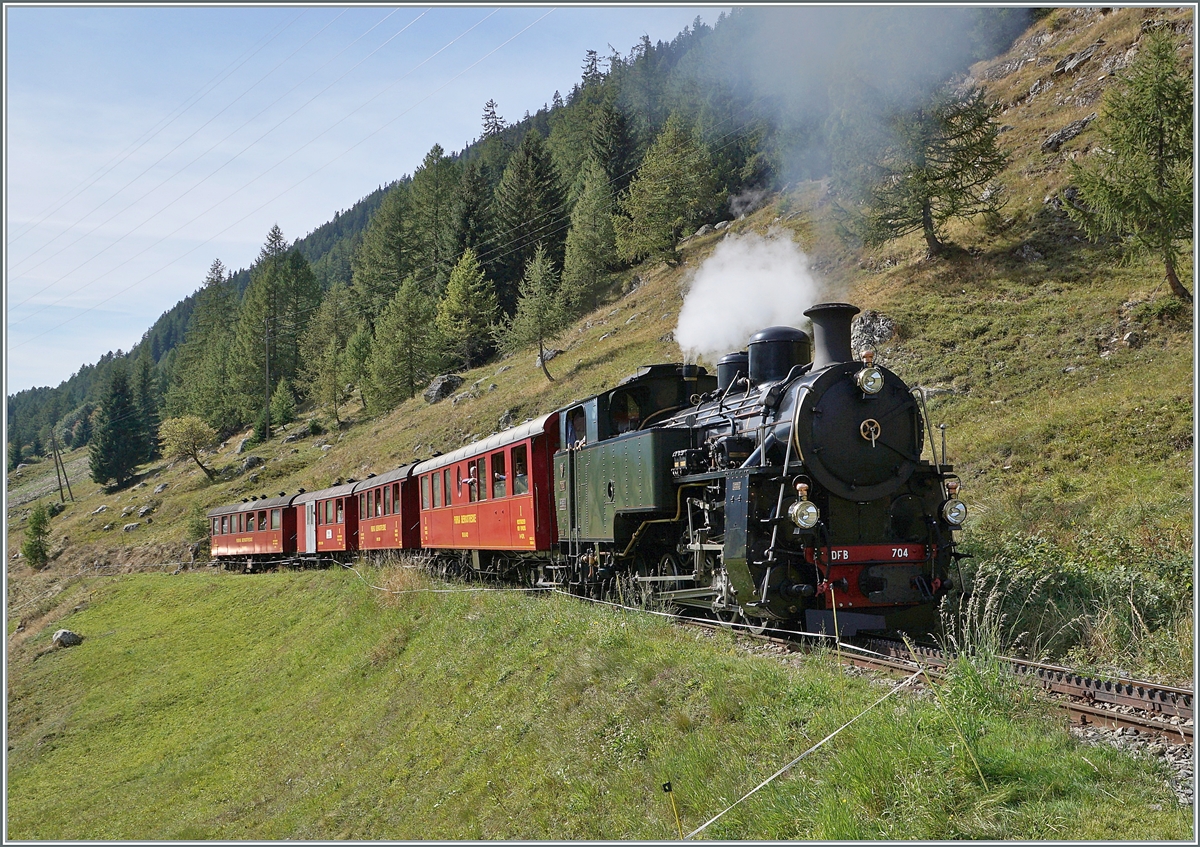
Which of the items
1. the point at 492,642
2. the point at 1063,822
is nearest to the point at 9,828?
the point at 492,642

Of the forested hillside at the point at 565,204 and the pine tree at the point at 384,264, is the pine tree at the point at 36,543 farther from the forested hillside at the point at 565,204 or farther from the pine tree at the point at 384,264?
the pine tree at the point at 384,264

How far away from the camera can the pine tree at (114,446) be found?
7638cm

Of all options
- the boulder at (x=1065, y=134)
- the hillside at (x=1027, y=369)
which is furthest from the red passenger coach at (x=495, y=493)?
the boulder at (x=1065, y=134)

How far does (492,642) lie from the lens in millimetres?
11312

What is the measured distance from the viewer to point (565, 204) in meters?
64.1

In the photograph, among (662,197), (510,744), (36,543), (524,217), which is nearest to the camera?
(510,744)

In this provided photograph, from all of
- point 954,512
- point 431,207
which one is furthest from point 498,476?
point 431,207

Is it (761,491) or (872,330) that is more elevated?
(872,330)

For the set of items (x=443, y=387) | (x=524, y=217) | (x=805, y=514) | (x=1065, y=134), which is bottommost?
(x=805, y=514)

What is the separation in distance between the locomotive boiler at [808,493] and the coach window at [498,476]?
5.47m

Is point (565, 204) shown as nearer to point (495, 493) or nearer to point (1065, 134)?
point (1065, 134)

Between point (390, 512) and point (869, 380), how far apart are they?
17.5 m

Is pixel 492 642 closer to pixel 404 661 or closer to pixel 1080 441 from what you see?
pixel 404 661

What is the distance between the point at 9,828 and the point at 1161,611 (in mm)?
15660
